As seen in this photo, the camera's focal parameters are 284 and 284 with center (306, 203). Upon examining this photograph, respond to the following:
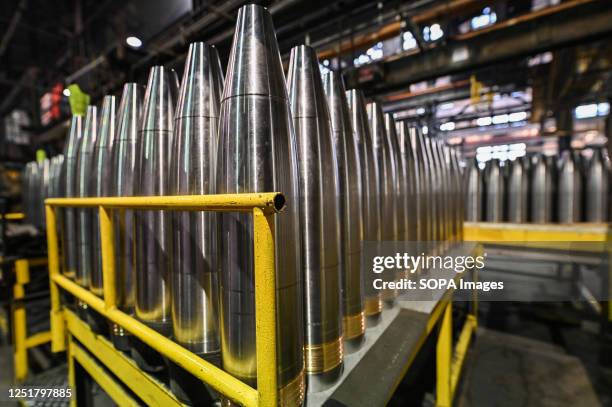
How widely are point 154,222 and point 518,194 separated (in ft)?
8.11

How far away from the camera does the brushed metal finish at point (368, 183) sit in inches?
36.1

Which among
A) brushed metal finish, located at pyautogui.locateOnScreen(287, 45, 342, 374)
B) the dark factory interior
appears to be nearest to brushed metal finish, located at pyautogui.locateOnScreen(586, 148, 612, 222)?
the dark factory interior

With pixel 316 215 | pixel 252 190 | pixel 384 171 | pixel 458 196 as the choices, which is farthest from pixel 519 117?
pixel 252 190

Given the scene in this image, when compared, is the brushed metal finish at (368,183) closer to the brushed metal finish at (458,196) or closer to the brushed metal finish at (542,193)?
the brushed metal finish at (458,196)

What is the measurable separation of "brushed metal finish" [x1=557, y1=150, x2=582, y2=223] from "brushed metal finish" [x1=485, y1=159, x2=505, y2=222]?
351 millimetres

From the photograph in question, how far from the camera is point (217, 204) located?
47 cm

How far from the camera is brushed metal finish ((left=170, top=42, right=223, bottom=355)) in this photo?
0.68 meters

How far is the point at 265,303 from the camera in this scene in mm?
432

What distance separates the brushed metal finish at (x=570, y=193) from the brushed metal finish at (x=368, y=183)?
1.89m

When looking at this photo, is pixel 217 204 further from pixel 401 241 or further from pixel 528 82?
pixel 528 82

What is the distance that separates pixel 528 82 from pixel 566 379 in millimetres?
2762

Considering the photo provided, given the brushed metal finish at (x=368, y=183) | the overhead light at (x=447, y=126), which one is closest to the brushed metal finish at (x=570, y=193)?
the brushed metal finish at (x=368, y=183)

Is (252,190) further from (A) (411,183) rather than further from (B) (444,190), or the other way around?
(B) (444,190)

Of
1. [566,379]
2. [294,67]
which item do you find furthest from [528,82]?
[294,67]
